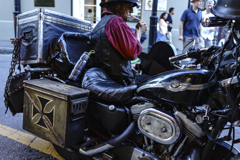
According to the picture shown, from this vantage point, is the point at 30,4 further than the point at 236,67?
Yes

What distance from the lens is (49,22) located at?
2.61 m

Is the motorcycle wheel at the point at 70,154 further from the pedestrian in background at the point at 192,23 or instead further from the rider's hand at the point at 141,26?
the pedestrian in background at the point at 192,23

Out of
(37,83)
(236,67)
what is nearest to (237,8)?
(236,67)

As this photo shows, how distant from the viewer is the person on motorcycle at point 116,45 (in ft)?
7.49

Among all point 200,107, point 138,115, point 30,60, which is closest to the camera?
point 200,107

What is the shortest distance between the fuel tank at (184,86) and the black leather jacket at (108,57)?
0.66 m

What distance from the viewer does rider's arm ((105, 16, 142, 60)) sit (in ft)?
7.45

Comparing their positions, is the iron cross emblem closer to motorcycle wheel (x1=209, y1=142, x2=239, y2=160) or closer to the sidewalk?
motorcycle wheel (x1=209, y1=142, x2=239, y2=160)

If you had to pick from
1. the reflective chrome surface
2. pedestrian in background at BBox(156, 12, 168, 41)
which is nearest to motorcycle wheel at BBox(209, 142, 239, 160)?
the reflective chrome surface

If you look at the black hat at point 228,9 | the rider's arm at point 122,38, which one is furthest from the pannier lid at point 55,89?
the black hat at point 228,9

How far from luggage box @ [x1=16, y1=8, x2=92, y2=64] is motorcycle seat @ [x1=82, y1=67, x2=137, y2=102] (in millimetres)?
692

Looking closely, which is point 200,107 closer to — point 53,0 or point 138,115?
point 138,115

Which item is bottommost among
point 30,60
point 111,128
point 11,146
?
point 11,146

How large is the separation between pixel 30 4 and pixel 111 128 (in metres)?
11.3
